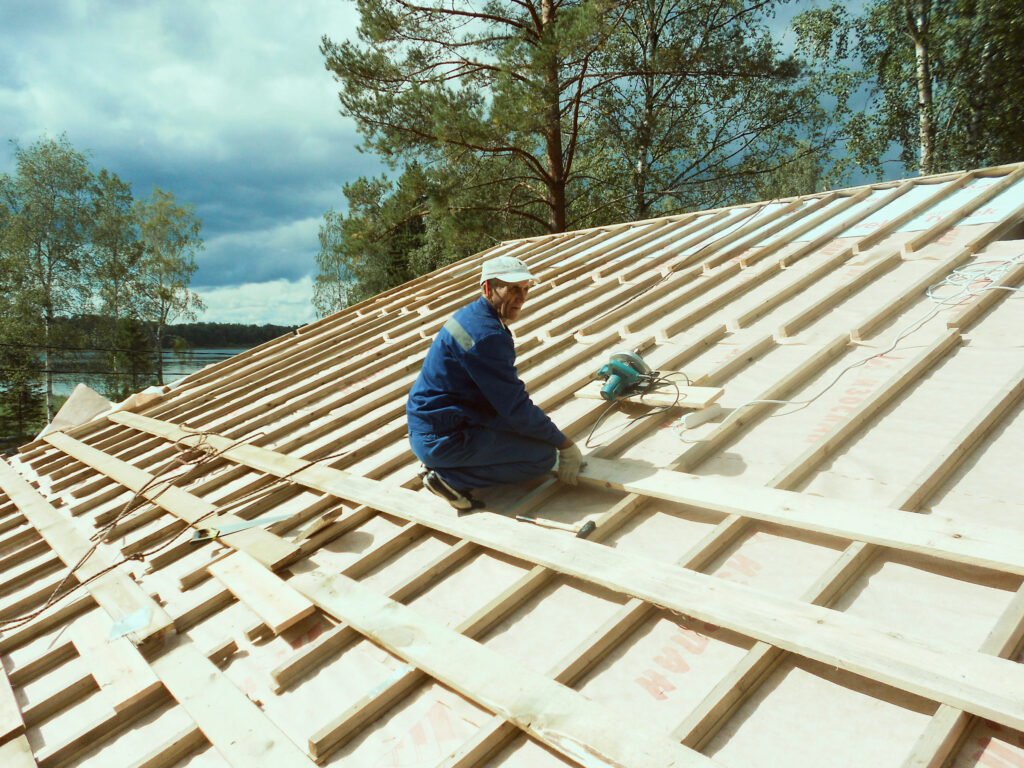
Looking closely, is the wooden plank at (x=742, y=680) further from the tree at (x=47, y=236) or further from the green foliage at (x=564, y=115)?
the tree at (x=47, y=236)

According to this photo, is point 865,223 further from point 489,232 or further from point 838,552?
point 489,232

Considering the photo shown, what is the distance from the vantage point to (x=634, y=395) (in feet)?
11.2

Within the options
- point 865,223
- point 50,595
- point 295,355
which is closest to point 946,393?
point 865,223

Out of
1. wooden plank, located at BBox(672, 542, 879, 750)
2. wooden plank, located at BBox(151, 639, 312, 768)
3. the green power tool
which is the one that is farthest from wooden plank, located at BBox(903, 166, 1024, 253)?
wooden plank, located at BBox(151, 639, 312, 768)

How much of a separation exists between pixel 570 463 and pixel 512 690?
1259mm

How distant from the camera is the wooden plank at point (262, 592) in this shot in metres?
2.36

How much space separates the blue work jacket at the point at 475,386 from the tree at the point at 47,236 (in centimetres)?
2483

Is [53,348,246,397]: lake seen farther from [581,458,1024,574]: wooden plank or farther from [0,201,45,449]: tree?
[581,458,1024,574]: wooden plank

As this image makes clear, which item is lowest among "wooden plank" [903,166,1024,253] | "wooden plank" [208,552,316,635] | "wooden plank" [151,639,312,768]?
"wooden plank" [151,639,312,768]

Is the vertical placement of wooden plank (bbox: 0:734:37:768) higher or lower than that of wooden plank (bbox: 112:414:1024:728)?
lower

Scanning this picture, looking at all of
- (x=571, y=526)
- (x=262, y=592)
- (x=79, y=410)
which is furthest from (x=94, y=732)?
(x=79, y=410)

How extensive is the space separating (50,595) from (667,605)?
10.4 ft

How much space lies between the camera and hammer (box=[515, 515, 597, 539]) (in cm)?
240

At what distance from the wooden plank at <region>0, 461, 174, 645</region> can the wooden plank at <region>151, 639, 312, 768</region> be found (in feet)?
0.72
